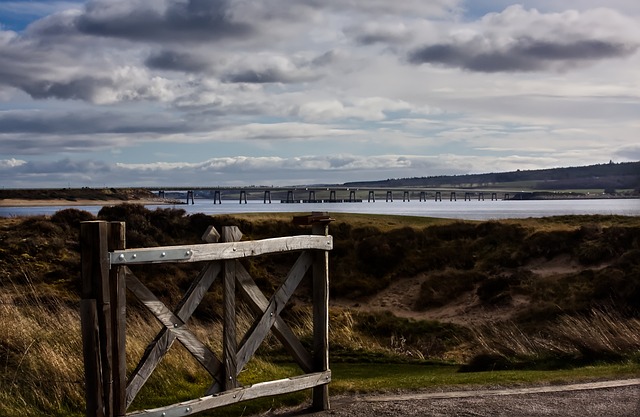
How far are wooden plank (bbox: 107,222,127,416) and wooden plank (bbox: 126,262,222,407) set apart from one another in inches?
5.5

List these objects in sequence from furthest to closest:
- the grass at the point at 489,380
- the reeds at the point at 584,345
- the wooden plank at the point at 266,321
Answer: the reeds at the point at 584,345 → the grass at the point at 489,380 → the wooden plank at the point at 266,321

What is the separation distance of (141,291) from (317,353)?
9.37 feet

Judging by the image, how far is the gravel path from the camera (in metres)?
9.76

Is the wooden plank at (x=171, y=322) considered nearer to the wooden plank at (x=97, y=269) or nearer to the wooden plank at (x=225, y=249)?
the wooden plank at (x=225, y=249)

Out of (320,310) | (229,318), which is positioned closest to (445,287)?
(320,310)

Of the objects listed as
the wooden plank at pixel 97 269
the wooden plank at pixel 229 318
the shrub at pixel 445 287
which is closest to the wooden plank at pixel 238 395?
the wooden plank at pixel 229 318

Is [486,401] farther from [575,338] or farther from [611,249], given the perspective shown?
[611,249]

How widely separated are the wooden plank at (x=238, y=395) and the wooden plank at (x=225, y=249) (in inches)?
55.6

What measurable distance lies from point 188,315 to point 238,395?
1.11 meters

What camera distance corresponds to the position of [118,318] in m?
7.38

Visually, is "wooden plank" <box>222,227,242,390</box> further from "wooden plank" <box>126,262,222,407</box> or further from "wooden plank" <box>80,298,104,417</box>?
"wooden plank" <box>80,298,104,417</box>

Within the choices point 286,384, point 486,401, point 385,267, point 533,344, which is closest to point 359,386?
point 486,401

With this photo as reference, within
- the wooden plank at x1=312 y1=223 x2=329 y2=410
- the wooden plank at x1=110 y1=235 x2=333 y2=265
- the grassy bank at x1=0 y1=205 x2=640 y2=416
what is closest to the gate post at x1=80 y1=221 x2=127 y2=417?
the wooden plank at x1=110 y1=235 x2=333 y2=265

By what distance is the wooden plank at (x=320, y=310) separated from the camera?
31.4ft
